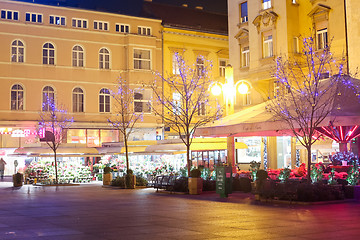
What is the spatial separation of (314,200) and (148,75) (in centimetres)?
3402

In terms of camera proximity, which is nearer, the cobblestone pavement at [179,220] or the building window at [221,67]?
the cobblestone pavement at [179,220]

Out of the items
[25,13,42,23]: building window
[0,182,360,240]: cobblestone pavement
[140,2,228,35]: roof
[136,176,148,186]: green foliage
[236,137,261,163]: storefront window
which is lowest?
[0,182,360,240]: cobblestone pavement

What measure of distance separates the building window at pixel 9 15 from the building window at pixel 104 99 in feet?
31.9

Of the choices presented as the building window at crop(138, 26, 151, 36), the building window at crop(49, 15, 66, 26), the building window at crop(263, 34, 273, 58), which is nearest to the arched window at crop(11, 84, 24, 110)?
the building window at crop(49, 15, 66, 26)

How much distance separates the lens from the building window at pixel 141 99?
50656 millimetres

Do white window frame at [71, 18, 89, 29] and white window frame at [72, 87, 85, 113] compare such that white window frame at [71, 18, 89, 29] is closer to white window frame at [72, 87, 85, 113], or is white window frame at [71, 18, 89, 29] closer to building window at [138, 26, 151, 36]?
building window at [138, 26, 151, 36]

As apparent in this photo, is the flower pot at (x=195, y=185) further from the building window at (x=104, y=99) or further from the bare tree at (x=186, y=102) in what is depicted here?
the building window at (x=104, y=99)

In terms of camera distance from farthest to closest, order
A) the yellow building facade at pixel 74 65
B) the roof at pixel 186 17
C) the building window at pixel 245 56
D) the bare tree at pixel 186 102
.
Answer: the roof at pixel 186 17 → the yellow building facade at pixel 74 65 → the building window at pixel 245 56 → the bare tree at pixel 186 102

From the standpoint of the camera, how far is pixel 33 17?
154 ft

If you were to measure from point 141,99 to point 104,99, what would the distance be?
134 inches

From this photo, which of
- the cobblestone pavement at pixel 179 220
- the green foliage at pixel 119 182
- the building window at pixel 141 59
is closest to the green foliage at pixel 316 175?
the cobblestone pavement at pixel 179 220

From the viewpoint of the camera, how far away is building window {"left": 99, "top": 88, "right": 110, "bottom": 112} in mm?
50109

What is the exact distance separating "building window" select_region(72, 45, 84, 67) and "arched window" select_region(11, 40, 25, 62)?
179 inches

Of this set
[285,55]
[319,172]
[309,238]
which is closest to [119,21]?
[285,55]
